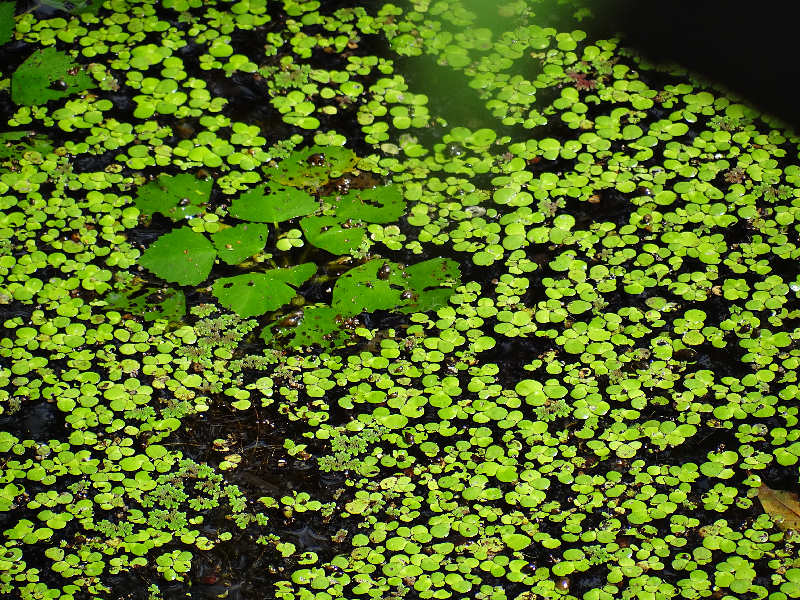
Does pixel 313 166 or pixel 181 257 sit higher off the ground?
pixel 313 166

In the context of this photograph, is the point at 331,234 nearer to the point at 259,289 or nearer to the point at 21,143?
the point at 259,289

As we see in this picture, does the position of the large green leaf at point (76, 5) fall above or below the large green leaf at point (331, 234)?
above

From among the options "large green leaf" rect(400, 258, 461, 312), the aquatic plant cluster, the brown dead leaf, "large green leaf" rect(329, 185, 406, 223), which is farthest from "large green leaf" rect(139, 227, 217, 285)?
the brown dead leaf

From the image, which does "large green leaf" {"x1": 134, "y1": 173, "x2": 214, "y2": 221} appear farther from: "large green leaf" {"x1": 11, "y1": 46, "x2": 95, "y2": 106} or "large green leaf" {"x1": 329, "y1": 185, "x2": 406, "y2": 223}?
"large green leaf" {"x1": 11, "y1": 46, "x2": 95, "y2": 106}

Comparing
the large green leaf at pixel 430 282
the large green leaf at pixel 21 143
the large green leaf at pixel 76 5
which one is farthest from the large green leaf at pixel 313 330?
the large green leaf at pixel 76 5

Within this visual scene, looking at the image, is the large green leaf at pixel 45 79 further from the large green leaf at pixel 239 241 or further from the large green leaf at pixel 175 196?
the large green leaf at pixel 239 241

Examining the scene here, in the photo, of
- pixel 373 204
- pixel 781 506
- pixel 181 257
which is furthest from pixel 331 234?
pixel 781 506

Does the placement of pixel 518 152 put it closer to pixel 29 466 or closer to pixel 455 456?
pixel 455 456
